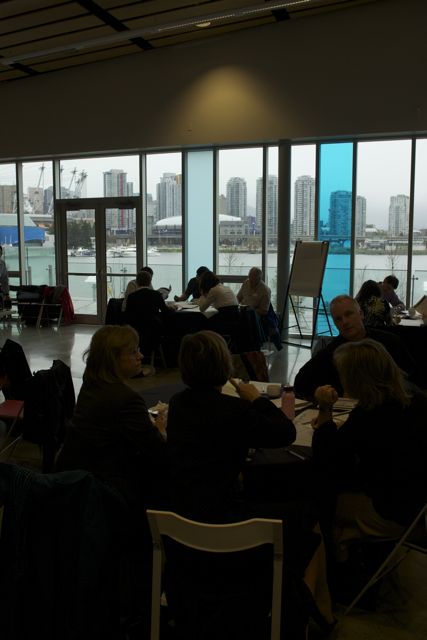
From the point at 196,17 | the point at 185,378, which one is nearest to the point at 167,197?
the point at 196,17

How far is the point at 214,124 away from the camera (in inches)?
375

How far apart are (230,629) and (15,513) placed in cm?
75

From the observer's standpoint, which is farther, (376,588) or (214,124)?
(214,124)

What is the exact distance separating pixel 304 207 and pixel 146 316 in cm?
397

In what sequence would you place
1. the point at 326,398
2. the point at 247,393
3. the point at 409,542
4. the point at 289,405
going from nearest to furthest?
the point at 409,542 < the point at 247,393 < the point at 326,398 < the point at 289,405

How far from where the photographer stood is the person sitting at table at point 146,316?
6816 mm

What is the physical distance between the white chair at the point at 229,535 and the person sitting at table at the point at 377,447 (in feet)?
1.92

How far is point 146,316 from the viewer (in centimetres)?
680

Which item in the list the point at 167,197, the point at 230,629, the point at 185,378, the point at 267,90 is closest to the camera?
the point at 230,629

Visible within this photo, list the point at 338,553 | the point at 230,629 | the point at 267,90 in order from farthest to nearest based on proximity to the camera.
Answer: the point at 267,90 < the point at 338,553 < the point at 230,629

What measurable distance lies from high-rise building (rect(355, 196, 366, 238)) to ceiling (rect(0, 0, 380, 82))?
281 cm

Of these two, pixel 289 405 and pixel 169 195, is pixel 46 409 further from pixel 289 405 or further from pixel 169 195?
pixel 169 195

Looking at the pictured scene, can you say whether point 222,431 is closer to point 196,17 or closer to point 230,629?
point 230,629

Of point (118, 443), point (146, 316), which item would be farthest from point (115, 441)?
point (146, 316)
